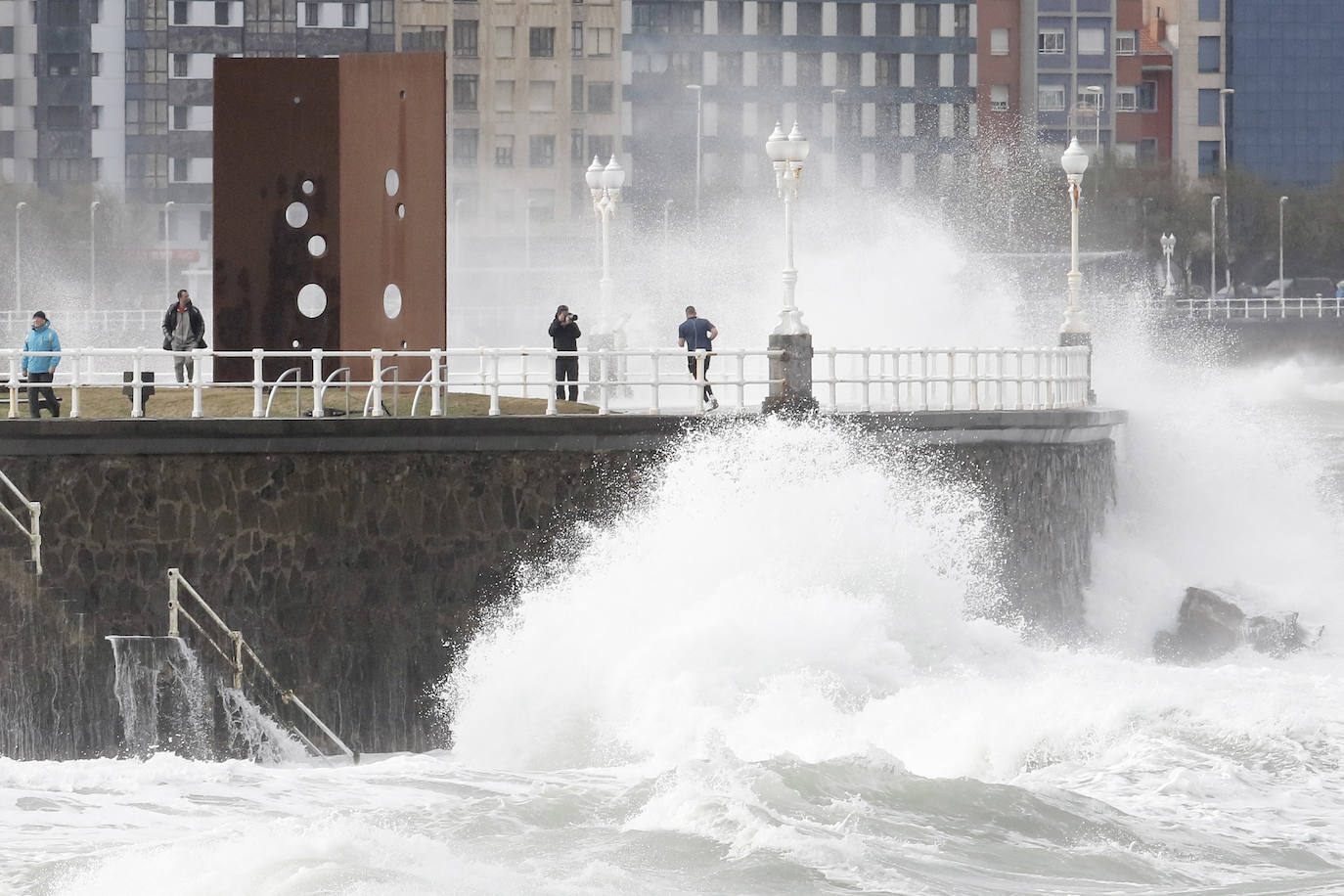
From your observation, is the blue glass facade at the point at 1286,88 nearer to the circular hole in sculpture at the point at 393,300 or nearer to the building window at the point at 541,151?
the building window at the point at 541,151

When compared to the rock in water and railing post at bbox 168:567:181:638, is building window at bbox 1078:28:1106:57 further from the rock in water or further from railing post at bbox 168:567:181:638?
railing post at bbox 168:567:181:638

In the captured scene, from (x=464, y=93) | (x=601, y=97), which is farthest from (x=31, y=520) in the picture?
(x=601, y=97)

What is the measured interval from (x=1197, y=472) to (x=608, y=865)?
22497mm

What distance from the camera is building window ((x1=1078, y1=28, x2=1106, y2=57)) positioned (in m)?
107

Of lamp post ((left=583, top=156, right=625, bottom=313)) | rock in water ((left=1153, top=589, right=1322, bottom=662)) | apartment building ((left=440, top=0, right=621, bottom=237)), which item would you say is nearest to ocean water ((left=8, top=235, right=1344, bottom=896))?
rock in water ((left=1153, top=589, right=1322, bottom=662))

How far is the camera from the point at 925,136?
347ft

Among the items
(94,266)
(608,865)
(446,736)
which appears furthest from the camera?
(94,266)

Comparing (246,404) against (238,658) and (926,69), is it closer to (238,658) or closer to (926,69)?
(238,658)

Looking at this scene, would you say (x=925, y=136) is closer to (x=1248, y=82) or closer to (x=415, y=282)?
(x=1248, y=82)

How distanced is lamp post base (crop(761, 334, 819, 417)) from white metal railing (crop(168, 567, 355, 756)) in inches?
228

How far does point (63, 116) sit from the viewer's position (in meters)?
101

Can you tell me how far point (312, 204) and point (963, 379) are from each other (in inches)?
296

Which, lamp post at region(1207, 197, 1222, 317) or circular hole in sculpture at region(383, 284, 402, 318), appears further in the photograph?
lamp post at region(1207, 197, 1222, 317)

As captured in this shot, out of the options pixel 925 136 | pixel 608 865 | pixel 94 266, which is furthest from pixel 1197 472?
pixel 925 136
